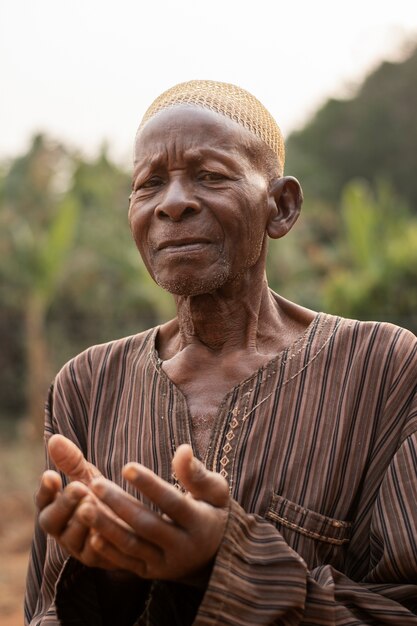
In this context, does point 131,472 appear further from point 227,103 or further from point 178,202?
point 227,103

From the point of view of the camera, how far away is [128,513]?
1.49m

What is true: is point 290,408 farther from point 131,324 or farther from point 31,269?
point 131,324

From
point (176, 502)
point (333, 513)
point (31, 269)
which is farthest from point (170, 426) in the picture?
point (31, 269)

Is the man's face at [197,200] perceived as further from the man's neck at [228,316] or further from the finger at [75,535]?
the finger at [75,535]

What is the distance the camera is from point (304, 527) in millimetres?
1979

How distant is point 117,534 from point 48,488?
0.56 ft

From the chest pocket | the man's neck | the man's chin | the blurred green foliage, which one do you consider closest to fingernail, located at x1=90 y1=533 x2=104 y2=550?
the chest pocket

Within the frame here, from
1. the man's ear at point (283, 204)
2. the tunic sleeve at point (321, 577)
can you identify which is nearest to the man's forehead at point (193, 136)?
the man's ear at point (283, 204)

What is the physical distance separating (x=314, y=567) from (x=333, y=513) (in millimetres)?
134

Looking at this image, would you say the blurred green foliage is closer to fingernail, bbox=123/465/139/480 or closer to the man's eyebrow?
the man's eyebrow

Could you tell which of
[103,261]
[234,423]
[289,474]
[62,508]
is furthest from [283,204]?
[103,261]

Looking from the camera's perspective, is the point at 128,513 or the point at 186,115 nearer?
the point at 128,513

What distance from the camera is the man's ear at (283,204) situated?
7.22ft

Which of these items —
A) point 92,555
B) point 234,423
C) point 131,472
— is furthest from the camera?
point 234,423
